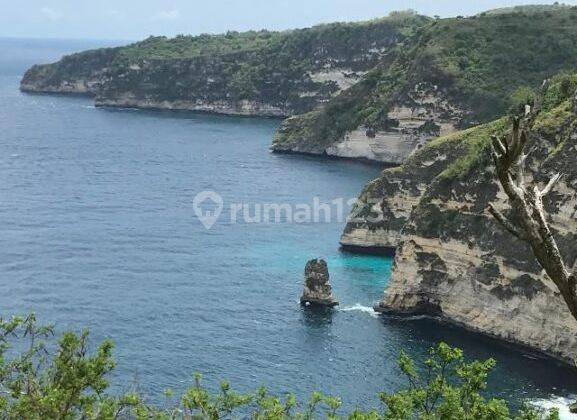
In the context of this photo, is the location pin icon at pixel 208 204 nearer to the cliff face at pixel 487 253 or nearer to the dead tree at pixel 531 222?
the cliff face at pixel 487 253

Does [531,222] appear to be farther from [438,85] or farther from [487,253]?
[438,85]

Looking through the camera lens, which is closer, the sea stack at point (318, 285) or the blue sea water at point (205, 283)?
the blue sea water at point (205, 283)

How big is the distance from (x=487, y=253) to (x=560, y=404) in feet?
56.6

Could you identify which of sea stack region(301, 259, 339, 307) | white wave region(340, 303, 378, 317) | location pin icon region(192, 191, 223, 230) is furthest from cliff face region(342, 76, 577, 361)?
location pin icon region(192, 191, 223, 230)

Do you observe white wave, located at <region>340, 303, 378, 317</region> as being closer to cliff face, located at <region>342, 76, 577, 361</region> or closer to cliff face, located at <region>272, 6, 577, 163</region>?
cliff face, located at <region>342, 76, 577, 361</region>

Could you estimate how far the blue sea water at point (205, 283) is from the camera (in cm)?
6206

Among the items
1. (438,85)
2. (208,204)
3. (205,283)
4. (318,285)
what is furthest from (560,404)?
(438,85)

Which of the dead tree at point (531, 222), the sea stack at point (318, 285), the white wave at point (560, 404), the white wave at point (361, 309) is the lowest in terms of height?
the white wave at point (560, 404)

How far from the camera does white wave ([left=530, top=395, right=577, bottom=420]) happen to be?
55812 mm

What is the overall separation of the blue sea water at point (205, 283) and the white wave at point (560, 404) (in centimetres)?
112

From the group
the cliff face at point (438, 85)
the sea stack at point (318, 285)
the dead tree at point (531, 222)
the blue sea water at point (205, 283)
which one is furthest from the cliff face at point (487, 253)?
the cliff face at point (438, 85)

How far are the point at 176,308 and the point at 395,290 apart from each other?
60.0 feet

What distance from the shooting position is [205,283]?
82.9 meters

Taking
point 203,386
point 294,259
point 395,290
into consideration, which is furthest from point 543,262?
point 294,259
